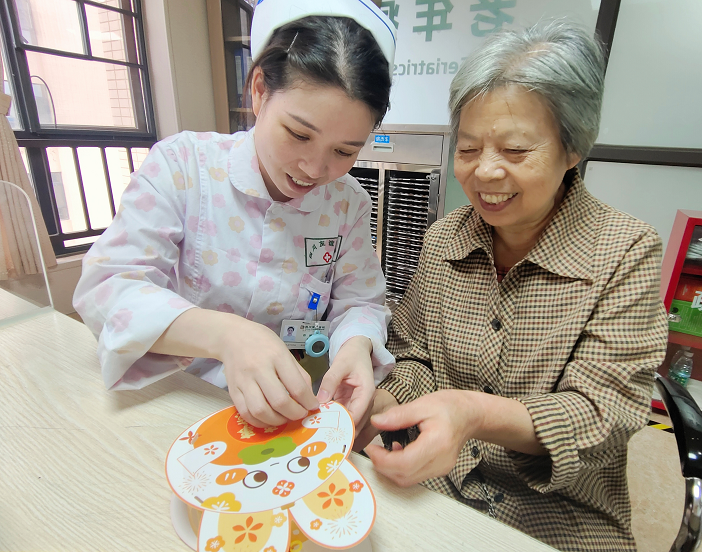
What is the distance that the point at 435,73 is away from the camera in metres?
2.80

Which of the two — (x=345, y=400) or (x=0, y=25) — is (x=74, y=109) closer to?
(x=0, y=25)

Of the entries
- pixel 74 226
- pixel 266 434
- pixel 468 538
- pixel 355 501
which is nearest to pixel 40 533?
pixel 266 434

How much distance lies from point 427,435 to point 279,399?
9.6 inches

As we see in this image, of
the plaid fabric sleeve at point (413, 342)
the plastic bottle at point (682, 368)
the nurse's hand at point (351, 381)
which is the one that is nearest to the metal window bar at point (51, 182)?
the plaid fabric sleeve at point (413, 342)

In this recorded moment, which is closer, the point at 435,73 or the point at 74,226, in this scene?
the point at 435,73

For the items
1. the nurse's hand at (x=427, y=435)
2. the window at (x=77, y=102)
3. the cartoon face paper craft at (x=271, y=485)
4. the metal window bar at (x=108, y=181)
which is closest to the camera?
the cartoon face paper craft at (x=271, y=485)

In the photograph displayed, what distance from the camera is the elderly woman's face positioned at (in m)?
0.80

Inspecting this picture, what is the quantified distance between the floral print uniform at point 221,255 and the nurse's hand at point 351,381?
0.10 m

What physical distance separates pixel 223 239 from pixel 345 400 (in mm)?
495

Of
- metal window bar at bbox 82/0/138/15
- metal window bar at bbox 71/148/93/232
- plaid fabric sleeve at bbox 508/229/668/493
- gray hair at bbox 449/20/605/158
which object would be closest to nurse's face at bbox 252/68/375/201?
gray hair at bbox 449/20/605/158

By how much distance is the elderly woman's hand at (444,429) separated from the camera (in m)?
0.59

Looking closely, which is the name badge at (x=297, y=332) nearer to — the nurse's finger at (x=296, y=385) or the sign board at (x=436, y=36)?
the nurse's finger at (x=296, y=385)

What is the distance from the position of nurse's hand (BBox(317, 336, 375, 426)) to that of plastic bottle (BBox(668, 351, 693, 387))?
219 centimetres

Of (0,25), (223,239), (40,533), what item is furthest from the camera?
(0,25)
